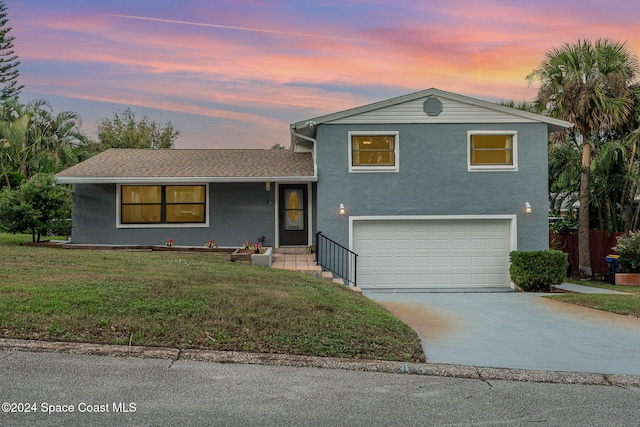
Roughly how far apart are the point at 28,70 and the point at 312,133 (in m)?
28.9

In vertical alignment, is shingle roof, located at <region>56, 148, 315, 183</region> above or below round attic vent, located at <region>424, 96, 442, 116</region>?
below

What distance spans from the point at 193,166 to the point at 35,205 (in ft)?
14.7

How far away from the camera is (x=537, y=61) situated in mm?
18172

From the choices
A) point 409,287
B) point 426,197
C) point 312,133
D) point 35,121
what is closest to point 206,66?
point 312,133

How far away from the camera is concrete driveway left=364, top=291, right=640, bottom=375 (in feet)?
20.2

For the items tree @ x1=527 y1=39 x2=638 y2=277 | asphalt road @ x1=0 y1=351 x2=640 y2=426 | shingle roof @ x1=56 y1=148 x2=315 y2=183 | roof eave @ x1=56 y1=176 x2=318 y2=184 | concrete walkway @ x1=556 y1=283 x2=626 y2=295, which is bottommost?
concrete walkway @ x1=556 y1=283 x2=626 y2=295

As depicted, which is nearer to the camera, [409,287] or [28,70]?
[409,287]

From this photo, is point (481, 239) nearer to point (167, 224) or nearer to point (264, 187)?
point (264, 187)

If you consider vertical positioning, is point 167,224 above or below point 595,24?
below

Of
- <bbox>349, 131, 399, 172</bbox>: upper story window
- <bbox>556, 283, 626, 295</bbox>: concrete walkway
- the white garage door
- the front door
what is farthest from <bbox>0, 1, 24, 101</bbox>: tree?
<bbox>556, 283, 626, 295</bbox>: concrete walkway

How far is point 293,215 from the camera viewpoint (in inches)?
620

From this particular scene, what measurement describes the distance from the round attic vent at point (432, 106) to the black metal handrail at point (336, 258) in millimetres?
4569

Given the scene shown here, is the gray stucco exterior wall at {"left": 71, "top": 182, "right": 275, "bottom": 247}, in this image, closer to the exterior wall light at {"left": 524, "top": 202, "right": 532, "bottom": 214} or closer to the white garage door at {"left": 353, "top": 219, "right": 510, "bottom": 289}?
the white garage door at {"left": 353, "top": 219, "right": 510, "bottom": 289}

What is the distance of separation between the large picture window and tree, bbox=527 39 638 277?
12.0 metres
